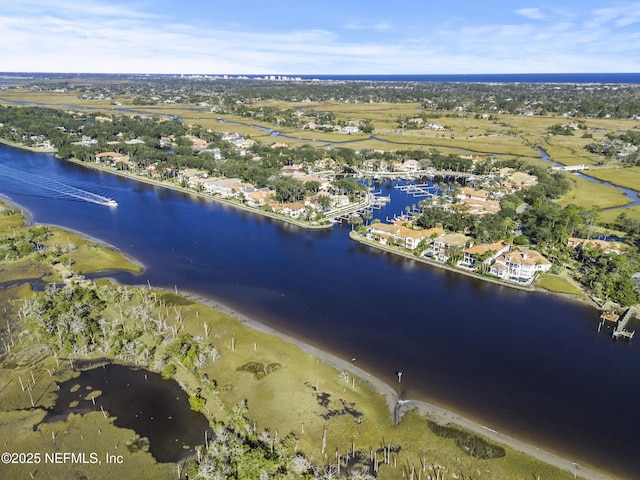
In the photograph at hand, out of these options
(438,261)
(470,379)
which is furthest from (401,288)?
(470,379)

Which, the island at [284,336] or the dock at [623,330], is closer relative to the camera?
the island at [284,336]

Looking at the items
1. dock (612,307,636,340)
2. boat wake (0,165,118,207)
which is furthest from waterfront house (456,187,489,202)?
boat wake (0,165,118,207)

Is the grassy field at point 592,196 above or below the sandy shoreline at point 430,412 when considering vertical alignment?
above

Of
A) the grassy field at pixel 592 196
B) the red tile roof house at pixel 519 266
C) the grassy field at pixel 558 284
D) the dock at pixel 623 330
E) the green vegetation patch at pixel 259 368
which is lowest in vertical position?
the green vegetation patch at pixel 259 368

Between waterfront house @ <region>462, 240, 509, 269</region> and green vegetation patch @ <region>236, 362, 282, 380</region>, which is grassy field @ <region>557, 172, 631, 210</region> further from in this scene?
green vegetation patch @ <region>236, 362, 282, 380</region>

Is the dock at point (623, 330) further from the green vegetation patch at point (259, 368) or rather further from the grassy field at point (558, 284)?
the green vegetation patch at point (259, 368)

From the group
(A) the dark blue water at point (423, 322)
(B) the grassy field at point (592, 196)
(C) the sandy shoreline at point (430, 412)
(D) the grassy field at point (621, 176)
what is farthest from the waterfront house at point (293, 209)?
(D) the grassy field at point (621, 176)
